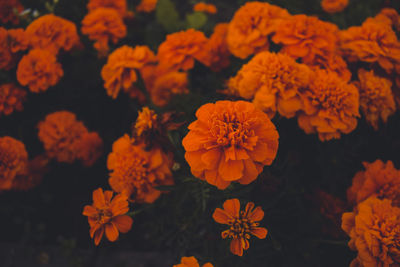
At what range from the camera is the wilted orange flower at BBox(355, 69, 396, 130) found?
1.24 meters

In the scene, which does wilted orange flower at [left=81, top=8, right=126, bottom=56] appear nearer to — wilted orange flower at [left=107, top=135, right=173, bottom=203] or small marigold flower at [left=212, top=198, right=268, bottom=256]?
wilted orange flower at [left=107, top=135, right=173, bottom=203]

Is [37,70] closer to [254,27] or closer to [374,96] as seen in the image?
[254,27]

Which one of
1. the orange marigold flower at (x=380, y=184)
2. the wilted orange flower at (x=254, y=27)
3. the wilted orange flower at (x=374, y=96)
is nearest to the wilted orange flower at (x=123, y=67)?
the wilted orange flower at (x=254, y=27)

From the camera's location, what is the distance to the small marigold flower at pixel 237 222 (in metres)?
0.92

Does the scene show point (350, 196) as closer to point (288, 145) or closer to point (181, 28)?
point (288, 145)

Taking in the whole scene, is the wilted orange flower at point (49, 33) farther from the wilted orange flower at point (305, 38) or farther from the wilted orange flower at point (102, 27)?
the wilted orange flower at point (305, 38)

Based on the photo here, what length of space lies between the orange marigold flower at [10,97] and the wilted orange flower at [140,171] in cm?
81

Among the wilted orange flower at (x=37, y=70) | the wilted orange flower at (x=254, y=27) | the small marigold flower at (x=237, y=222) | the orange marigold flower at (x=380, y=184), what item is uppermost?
the wilted orange flower at (x=254, y=27)

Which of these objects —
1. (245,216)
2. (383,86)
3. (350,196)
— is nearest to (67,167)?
(245,216)

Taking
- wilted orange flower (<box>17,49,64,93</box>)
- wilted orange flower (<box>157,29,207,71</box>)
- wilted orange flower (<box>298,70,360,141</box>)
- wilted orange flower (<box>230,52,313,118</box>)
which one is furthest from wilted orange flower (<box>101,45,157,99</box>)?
wilted orange flower (<box>298,70,360,141</box>)

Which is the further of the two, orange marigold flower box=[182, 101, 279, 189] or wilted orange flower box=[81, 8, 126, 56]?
wilted orange flower box=[81, 8, 126, 56]

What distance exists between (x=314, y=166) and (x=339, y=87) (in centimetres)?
61

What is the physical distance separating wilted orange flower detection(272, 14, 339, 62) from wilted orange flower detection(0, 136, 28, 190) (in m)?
1.47

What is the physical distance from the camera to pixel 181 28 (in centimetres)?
217
